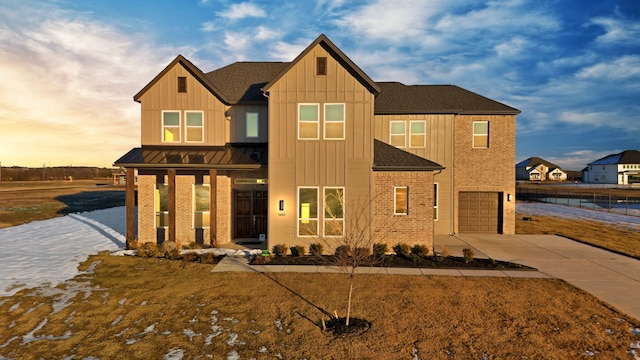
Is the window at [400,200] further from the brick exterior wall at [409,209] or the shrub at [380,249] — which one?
the shrub at [380,249]

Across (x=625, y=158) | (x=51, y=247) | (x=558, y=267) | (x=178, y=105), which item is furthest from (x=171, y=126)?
(x=625, y=158)

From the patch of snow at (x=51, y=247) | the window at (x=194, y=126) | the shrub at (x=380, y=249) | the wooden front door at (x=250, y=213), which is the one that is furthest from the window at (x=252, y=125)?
the patch of snow at (x=51, y=247)

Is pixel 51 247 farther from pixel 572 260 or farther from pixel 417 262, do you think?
pixel 572 260

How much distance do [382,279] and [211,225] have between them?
8.47 m

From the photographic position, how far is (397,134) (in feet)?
57.6

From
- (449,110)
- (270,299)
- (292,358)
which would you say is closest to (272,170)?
(270,299)

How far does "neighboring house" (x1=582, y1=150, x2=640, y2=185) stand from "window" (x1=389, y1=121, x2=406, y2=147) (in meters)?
111

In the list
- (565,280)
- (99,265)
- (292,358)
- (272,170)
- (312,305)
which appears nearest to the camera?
(292,358)

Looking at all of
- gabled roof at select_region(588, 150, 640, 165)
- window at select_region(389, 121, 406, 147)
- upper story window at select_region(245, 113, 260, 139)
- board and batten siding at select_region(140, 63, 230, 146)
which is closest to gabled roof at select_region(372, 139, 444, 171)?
window at select_region(389, 121, 406, 147)

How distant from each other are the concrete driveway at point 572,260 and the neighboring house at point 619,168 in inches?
4174

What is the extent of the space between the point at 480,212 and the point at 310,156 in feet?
38.0

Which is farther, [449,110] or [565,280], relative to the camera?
[449,110]

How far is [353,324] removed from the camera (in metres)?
7.11

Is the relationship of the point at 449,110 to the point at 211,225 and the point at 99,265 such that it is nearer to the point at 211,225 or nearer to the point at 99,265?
the point at 211,225
